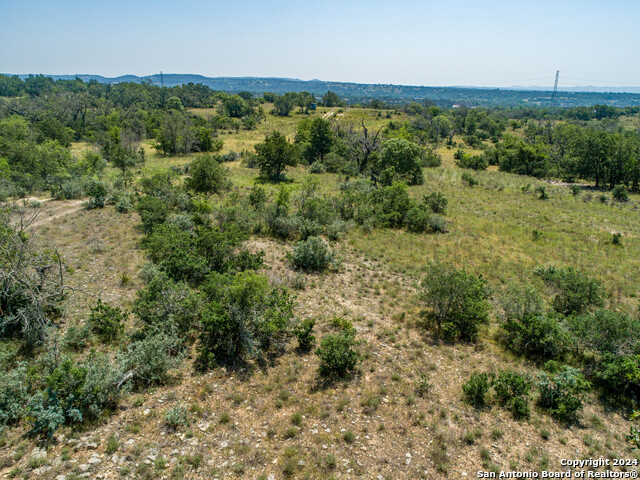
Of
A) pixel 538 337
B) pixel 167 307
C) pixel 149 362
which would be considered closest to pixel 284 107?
pixel 167 307

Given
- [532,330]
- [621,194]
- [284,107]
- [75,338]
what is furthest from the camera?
[284,107]

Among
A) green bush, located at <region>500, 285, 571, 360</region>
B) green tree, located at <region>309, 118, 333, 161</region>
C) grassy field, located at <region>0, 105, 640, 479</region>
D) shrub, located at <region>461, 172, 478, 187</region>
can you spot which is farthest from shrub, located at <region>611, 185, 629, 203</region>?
green bush, located at <region>500, 285, 571, 360</region>

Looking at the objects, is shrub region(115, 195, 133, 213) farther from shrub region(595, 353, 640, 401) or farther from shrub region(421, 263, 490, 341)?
shrub region(595, 353, 640, 401)

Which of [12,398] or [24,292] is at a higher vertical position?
[24,292]

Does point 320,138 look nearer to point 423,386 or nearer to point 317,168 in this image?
point 317,168

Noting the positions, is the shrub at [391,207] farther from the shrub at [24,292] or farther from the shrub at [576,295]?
the shrub at [24,292]

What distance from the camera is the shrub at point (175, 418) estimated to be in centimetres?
706

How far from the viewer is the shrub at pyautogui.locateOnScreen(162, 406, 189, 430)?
23.2 ft

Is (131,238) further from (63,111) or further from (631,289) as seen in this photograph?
(63,111)

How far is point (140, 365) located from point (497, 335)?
1058cm

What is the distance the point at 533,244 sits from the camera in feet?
65.6

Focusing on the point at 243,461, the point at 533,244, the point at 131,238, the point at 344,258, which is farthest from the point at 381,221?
the point at 243,461

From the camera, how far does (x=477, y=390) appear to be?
8125 mm

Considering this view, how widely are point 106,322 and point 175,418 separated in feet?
13.4
